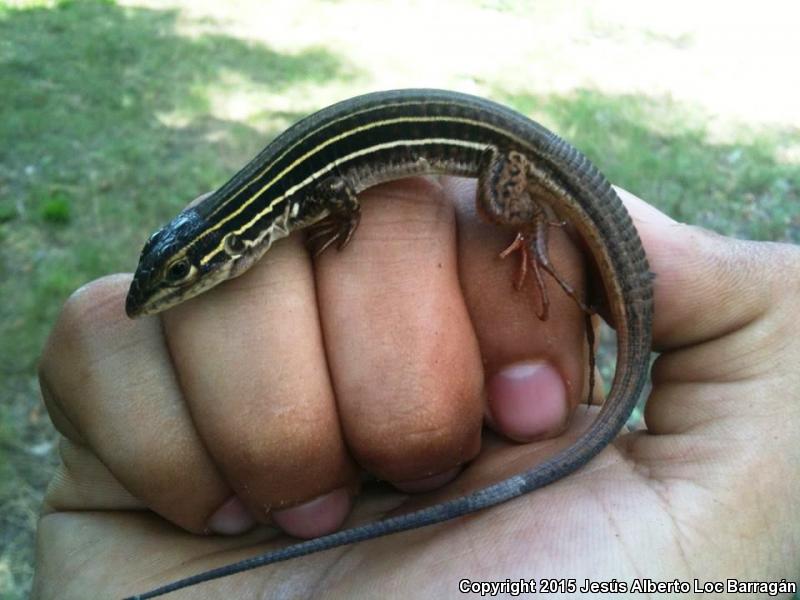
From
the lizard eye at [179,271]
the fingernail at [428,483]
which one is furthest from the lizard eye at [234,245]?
the fingernail at [428,483]

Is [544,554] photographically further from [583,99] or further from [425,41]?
[425,41]

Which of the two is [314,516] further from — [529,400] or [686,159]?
[686,159]

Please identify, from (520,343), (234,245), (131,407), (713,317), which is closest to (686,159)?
(713,317)

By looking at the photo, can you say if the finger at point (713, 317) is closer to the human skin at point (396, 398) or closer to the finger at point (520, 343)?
the human skin at point (396, 398)

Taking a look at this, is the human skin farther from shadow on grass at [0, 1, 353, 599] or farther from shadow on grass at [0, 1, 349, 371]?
shadow on grass at [0, 1, 349, 371]

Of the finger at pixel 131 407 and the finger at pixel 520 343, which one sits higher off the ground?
the finger at pixel 520 343

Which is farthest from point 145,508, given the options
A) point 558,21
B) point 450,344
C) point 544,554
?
point 558,21
